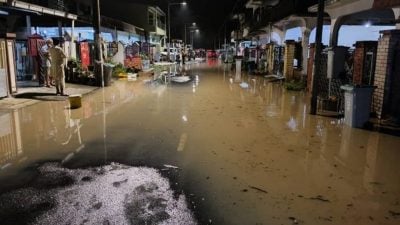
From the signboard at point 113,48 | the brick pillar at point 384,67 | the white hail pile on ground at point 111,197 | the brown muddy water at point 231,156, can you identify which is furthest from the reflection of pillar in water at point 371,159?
the signboard at point 113,48

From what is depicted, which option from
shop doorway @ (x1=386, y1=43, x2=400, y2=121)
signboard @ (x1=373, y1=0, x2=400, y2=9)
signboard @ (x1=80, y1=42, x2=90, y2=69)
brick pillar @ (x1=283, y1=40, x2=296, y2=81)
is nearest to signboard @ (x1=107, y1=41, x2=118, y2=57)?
signboard @ (x1=80, y1=42, x2=90, y2=69)

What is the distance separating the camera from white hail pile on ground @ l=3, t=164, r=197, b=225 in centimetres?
485

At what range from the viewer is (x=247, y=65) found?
1495 inches

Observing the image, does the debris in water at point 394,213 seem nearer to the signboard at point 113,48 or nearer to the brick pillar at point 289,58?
the brick pillar at point 289,58

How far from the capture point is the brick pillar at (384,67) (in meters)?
10.6

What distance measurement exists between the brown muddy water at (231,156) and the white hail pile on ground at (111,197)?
0.45 ft

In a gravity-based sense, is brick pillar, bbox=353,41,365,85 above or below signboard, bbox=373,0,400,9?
below

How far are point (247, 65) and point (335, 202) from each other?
1306 inches

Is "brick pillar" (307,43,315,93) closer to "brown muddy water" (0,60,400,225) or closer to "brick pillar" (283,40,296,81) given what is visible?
"brown muddy water" (0,60,400,225)

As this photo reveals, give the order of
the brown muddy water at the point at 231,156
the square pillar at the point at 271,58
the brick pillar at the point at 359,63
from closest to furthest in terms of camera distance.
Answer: the brown muddy water at the point at 231,156, the brick pillar at the point at 359,63, the square pillar at the point at 271,58

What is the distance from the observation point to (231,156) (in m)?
7.69

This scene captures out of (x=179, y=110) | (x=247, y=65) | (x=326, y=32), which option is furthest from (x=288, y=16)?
(x=247, y=65)

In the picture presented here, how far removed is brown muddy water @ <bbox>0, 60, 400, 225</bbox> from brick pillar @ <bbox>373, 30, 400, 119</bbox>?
1.29 metres

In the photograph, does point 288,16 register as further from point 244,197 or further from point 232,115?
point 244,197
